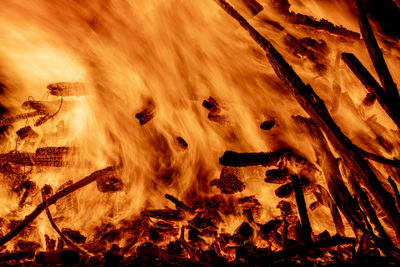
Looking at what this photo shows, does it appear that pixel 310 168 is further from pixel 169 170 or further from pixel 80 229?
pixel 80 229

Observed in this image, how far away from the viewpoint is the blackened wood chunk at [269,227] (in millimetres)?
2598

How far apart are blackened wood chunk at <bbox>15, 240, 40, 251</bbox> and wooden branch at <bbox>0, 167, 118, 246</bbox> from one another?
8.5 inches

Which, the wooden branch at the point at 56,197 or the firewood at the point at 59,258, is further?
the wooden branch at the point at 56,197


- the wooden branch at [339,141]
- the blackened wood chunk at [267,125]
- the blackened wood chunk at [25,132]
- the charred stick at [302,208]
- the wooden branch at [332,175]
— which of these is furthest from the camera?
the blackened wood chunk at [25,132]

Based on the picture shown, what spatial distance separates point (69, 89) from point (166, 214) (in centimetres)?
194

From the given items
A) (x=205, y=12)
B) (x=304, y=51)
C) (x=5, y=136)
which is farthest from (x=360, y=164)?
(x=5, y=136)

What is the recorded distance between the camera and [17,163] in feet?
10.0

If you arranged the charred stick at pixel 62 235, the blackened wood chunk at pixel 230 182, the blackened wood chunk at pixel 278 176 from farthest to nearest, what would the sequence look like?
1. the blackened wood chunk at pixel 230 182
2. the blackened wood chunk at pixel 278 176
3. the charred stick at pixel 62 235

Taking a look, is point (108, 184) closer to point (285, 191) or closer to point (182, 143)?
point (182, 143)

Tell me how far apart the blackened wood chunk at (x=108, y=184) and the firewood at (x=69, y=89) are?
1.10 m

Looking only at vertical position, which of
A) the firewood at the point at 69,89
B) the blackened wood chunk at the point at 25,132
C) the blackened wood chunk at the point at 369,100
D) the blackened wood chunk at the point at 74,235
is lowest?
the blackened wood chunk at the point at 74,235

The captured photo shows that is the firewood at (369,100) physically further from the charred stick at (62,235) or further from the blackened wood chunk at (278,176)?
the charred stick at (62,235)

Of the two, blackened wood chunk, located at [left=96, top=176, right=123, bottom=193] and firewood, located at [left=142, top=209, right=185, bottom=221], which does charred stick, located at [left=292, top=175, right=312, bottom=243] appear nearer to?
firewood, located at [left=142, top=209, right=185, bottom=221]

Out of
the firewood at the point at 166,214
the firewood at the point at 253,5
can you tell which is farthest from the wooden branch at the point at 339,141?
the firewood at the point at 166,214
